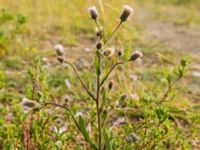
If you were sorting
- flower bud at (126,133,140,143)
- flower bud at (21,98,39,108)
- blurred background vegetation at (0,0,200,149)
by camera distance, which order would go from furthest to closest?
1. blurred background vegetation at (0,0,200,149)
2. flower bud at (126,133,140,143)
3. flower bud at (21,98,39,108)

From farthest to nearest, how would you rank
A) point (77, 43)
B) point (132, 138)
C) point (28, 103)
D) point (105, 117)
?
1. point (77, 43)
2. point (132, 138)
3. point (105, 117)
4. point (28, 103)

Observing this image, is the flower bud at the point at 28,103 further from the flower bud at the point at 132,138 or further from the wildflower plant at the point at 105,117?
the flower bud at the point at 132,138

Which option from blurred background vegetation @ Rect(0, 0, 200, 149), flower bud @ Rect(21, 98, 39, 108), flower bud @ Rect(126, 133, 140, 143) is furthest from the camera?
blurred background vegetation @ Rect(0, 0, 200, 149)

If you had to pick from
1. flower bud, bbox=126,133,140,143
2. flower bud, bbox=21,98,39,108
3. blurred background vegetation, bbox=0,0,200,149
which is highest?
blurred background vegetation, bbox=0,0,200,149

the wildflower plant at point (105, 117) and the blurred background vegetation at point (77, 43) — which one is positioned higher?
the blurred background vegetation at point (77, 43)

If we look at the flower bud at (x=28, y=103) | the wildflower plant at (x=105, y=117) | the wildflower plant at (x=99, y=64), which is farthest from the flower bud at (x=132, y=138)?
the flower bud at (x=28, y=103)

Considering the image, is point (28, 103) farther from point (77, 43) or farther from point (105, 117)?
point (77, 43)

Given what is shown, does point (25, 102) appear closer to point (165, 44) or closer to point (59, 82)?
point (59, 82)

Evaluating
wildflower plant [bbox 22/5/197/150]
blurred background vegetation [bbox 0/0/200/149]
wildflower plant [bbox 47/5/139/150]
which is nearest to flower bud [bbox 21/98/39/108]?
wildflower plant [bbox 22/5/197/150]

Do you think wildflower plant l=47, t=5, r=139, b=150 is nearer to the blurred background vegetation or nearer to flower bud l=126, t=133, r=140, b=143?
flower bud l=126, t=133, r=140, b=143

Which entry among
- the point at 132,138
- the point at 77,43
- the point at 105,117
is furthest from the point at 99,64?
the point at 77,43

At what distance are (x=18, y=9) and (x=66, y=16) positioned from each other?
1.73 feet

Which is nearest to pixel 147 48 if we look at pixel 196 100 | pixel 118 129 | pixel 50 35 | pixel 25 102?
pixel 50 35

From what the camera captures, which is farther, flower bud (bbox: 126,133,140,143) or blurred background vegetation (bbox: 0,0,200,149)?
blurred background vegetation (bbox: 0,0,200,149)
